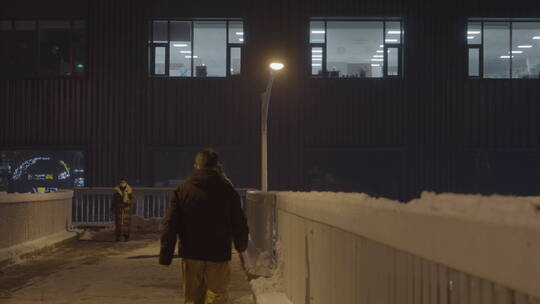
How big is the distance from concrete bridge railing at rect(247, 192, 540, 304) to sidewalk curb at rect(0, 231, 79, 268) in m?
9.59

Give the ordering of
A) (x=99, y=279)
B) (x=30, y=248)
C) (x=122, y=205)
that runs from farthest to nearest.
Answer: (x=122, y=205), (x=30, y=248), (x=99, y=279)

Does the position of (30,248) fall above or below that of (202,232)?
below

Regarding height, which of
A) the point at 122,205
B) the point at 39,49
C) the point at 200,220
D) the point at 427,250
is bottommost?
the point at 122,205

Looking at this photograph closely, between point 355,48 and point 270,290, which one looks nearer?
point 270,290

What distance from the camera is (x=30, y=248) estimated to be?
16125 mm

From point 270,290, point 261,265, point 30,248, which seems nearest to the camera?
point 270,290

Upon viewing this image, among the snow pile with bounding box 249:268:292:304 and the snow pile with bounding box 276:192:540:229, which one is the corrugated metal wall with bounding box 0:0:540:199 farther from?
the snow pile with bounding box 276:192:540:229

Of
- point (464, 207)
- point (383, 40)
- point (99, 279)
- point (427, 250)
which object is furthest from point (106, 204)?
point (464, 207)

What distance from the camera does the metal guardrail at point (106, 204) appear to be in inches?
1103

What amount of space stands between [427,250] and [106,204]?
93.8ft

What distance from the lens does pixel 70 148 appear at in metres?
32.9

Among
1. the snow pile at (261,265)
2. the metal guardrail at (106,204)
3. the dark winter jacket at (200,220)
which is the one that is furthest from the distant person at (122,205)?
the dark winter jacket at (200,220)

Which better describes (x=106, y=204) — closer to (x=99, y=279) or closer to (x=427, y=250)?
(x=99, y=279)

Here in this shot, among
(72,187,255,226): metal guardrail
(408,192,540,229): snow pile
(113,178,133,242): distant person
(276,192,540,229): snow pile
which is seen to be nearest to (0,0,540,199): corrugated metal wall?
(72,187,255,226): metal guardrail
